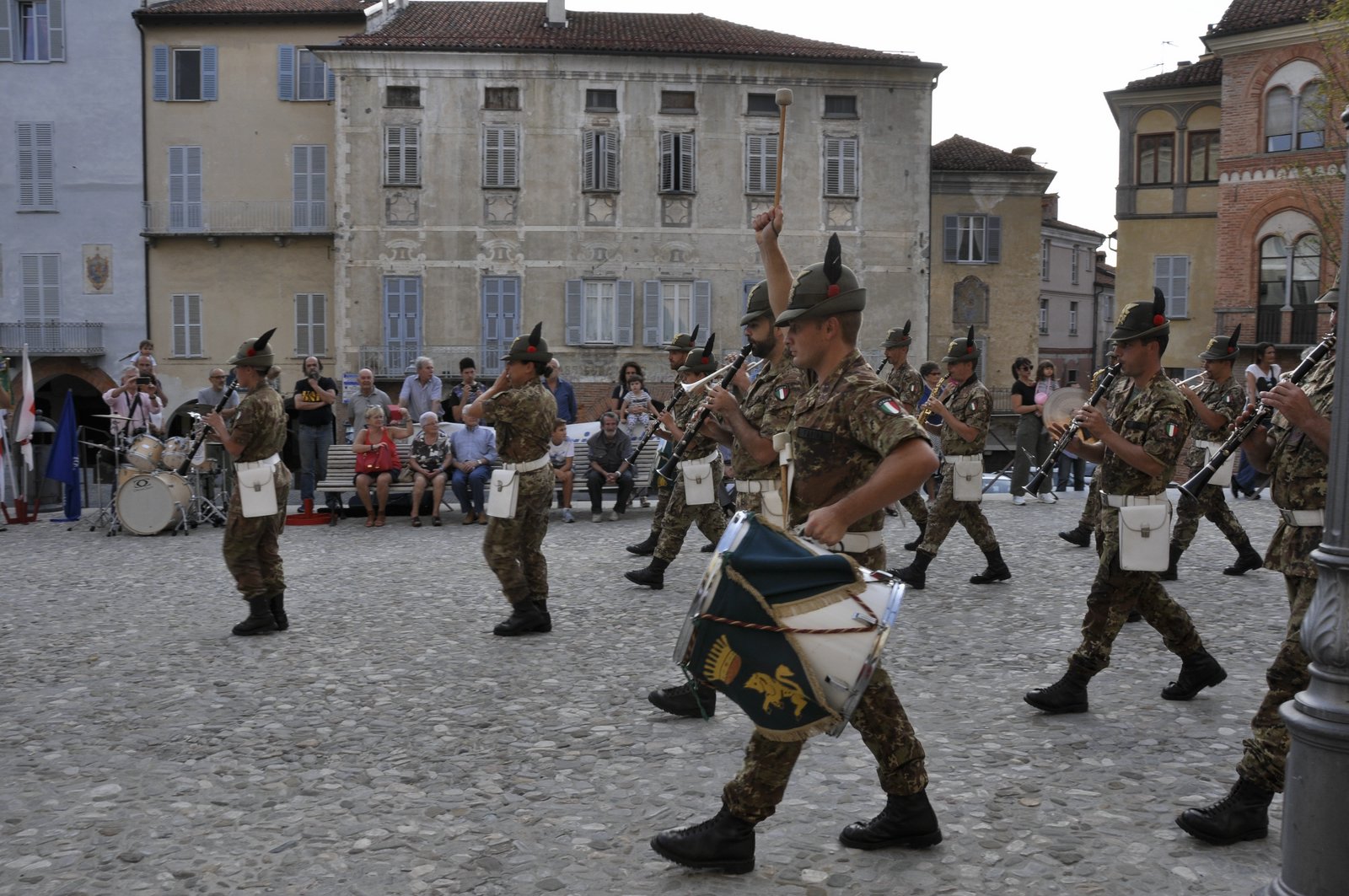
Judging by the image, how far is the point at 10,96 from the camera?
33531mm

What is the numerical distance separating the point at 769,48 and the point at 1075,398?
1052 inches

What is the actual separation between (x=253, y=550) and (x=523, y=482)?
1.92 metres

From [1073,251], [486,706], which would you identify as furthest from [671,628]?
[1073,251]

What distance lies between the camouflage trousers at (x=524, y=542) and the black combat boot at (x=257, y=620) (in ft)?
5.10

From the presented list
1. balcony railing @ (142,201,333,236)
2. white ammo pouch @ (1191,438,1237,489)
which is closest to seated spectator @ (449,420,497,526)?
white ammo pouch @ (1191,438,1237,489)

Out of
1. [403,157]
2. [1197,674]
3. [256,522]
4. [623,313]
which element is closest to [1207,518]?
[1197,674]

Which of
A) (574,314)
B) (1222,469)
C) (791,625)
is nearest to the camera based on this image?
(791,625)

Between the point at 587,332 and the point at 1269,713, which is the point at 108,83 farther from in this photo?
the point at 1269,713

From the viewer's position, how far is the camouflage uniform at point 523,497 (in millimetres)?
8445

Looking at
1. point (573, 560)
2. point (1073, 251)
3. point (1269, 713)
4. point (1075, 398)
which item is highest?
point (1073, 251)

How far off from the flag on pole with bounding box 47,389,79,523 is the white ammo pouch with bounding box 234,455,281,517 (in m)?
9.12

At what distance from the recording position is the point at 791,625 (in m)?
3.70

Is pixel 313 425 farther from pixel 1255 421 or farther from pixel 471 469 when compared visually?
pixel 1255 421

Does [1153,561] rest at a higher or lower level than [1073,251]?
lower
